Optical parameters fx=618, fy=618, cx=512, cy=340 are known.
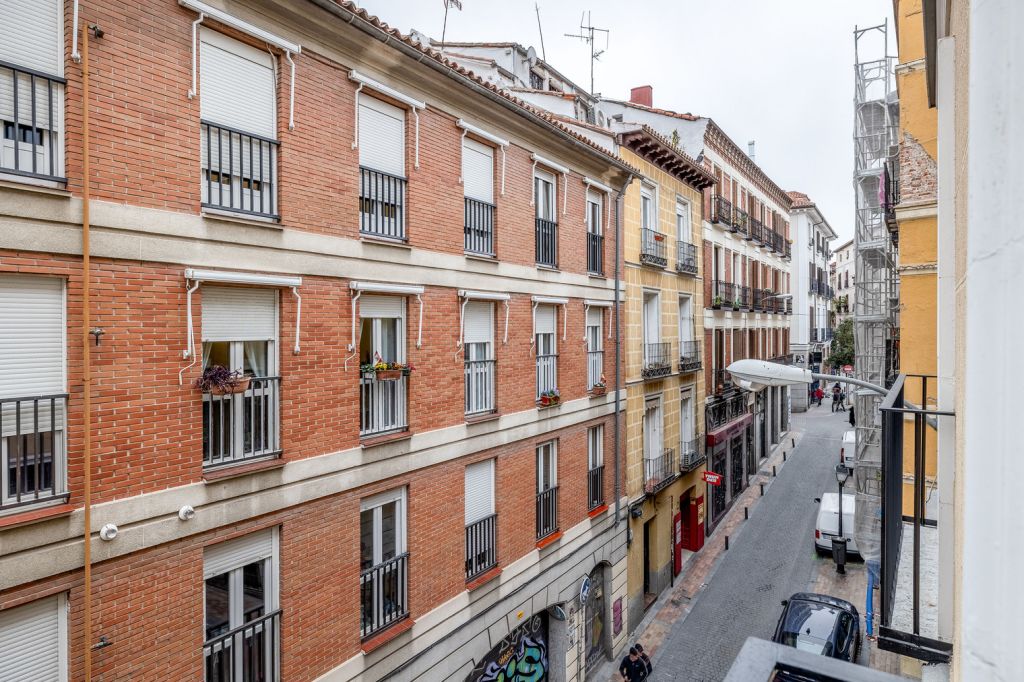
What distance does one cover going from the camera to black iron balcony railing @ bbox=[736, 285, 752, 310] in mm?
27231

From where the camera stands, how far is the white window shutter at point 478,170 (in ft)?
37.6

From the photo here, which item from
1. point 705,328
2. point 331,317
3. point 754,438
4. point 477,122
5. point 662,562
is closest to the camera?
point 331,317

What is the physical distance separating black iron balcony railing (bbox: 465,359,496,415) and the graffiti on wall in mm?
4682

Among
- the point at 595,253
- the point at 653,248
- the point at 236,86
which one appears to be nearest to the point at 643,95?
the point at 653,248

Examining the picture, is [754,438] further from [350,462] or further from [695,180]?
[350,462]

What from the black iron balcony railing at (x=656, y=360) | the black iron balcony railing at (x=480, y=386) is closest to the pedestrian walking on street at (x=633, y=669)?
Result: the black iron balcony railing at (x=480, y=386)

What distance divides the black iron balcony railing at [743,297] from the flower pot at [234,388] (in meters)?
23.7

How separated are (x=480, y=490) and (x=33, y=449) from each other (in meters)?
7.33

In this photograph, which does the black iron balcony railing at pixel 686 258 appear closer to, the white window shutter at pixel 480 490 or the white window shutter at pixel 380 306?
the white window shutter at pixel 480 490

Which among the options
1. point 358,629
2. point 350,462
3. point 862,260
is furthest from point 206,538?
point 862,260

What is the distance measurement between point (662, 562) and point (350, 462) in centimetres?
1375

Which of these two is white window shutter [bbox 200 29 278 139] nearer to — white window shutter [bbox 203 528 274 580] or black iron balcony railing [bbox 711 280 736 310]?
white window shutter [bbox 203 528 274 580]

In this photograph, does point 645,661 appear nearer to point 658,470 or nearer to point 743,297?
point 658,470

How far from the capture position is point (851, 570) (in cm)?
2034
